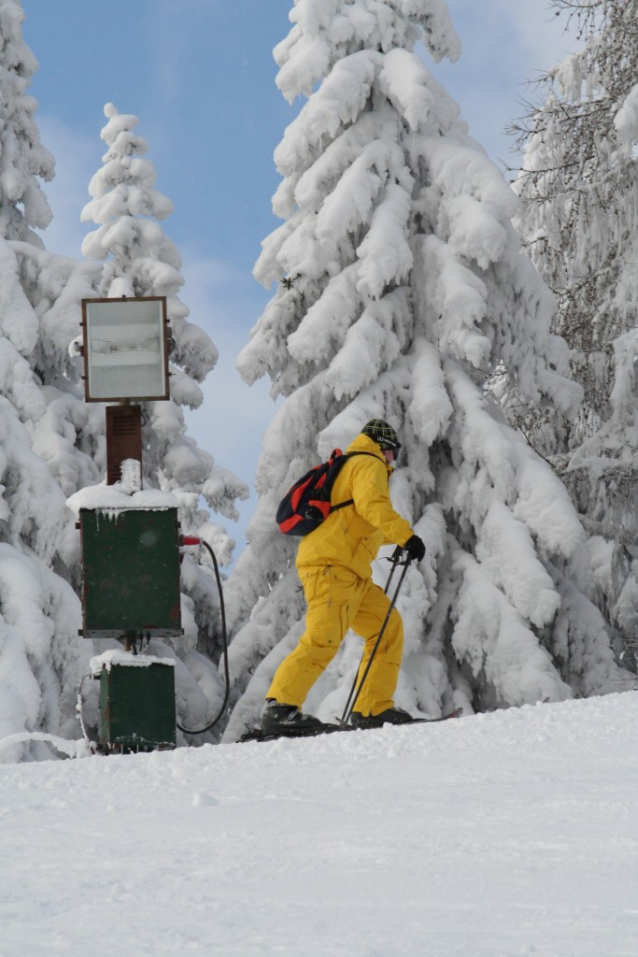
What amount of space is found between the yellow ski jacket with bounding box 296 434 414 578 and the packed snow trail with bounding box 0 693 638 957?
2307 mm

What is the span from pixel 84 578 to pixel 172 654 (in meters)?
8.45

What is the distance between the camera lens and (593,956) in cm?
257

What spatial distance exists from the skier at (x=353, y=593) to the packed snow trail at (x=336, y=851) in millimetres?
2083

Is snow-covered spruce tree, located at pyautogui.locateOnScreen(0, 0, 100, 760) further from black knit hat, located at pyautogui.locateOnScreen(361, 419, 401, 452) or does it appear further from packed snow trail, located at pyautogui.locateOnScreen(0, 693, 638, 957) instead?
packed snow trail, located at pyautogui.locateOnScreen(0, 693, 638, 957)

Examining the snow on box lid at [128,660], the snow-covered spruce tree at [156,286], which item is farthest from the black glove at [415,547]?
the snow-covered spruce tree at [156,286]

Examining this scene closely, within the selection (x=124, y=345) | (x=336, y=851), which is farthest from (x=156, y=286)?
(x=336, y=851)

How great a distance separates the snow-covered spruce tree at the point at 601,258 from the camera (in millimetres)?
13656

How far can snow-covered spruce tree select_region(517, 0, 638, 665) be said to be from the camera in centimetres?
1366

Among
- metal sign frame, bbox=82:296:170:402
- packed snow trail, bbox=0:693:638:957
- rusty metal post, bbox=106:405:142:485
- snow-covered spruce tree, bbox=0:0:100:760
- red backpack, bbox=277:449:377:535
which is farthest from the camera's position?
snow-covered spruce tree, bbox=0:0:100:760

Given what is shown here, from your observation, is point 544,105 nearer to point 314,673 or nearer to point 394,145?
point 394,145

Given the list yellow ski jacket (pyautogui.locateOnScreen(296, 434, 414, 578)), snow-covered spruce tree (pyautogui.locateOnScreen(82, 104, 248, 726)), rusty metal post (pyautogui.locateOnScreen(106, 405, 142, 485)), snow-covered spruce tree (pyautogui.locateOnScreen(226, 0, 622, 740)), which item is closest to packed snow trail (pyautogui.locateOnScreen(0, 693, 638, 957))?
yellow ski jacket (pyautogui.locateOnScreen(296, 434, 414, 578))

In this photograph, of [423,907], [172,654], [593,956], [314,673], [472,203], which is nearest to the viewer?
[593,956]

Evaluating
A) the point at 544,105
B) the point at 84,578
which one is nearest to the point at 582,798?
the point at 84,578

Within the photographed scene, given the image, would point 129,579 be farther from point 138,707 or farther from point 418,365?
point 418,365
